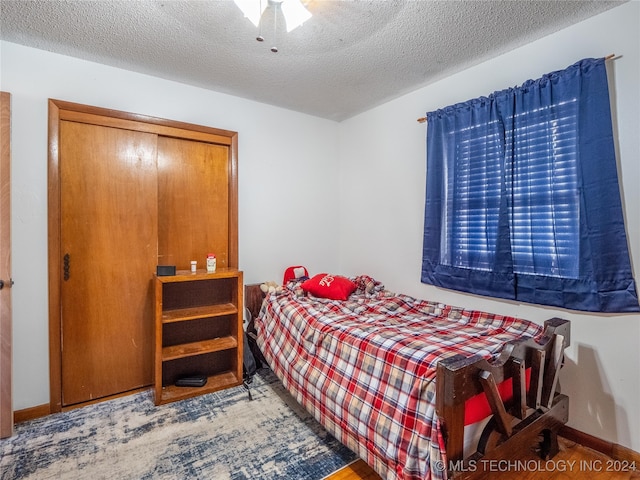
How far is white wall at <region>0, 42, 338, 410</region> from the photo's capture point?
2125mm

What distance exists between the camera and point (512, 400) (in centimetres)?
149

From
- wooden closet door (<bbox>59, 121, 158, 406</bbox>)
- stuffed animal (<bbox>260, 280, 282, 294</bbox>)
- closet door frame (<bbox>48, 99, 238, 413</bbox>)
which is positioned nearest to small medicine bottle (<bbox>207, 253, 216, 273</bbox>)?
wooden closet door (<bbox>59, 121, 158, 406</bbox>)

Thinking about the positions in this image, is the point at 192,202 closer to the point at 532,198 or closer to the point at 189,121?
the point at 189,121

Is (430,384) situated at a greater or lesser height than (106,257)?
lesser

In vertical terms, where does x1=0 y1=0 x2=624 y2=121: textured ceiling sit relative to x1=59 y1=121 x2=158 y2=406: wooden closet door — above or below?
above

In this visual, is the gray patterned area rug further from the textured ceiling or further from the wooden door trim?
the textured ceiling

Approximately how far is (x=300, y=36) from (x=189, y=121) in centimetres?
128

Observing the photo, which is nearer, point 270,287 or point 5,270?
point 5,270

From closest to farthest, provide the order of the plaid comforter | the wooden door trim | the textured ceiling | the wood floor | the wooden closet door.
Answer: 1. the plaid comforter
2. the wood floor
3. the textured ceiling
4. the wooden door trim
5. the wooden closet door

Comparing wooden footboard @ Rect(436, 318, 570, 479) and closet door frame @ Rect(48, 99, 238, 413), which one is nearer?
wooden footboard @ Rect(436, 318, 570, 479)

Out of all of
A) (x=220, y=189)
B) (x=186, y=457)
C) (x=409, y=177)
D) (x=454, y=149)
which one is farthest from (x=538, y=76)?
(x=186, y=457)

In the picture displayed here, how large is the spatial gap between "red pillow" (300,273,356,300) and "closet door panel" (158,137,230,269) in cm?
84

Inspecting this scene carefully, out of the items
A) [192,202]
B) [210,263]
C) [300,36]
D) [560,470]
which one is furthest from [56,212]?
[560,470]

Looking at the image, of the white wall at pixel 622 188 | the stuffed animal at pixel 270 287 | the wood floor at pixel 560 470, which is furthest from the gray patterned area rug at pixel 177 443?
the white wall at pixel 622 188
